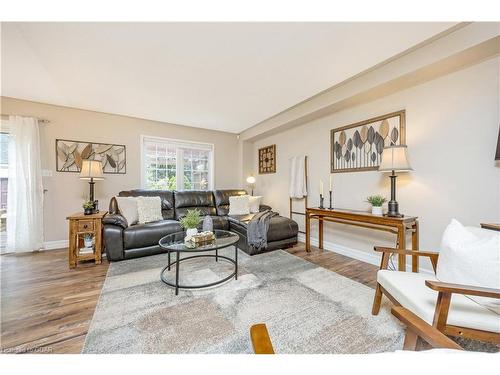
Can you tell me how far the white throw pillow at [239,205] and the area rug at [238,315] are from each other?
1696 mm

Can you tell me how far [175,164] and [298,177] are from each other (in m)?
2.63

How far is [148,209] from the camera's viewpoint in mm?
3316

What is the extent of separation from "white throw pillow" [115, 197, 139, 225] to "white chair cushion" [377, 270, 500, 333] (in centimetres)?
316

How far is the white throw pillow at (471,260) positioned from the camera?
1.11 m

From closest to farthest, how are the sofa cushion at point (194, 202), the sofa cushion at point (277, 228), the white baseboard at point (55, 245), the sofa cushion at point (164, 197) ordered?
the sofa cushion at point (277, 228), the white baseboard at point (55, 245), the sofa cushion at point (164, 197), the sofa cushion at point (194, 202)

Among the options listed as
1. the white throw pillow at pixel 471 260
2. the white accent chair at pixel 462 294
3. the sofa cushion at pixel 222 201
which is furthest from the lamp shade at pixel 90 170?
the white throw pillow at pixel 471 260

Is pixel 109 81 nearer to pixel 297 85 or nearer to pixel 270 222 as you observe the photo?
pixel 297 85

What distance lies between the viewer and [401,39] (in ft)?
5.87

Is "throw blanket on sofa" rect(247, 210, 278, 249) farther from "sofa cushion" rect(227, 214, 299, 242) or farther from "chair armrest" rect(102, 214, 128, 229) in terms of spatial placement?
"chair armrest" rect(102, 214, 128, 229)

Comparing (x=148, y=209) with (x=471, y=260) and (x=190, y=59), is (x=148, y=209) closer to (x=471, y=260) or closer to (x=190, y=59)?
(x=190, y=59)

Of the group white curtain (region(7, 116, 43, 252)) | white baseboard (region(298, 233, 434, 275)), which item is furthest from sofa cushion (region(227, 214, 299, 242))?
white curtain (region(7, 116, 43, 252))

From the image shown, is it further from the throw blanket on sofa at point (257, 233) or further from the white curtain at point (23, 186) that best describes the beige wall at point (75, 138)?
the throw blanket on sofa at point (257, 233)
